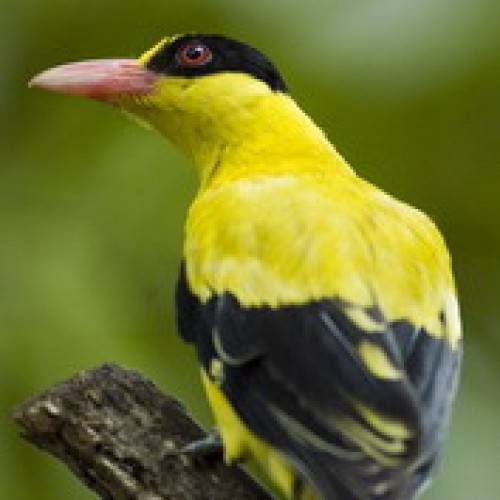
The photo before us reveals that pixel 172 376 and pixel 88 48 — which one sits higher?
pixel 88 48

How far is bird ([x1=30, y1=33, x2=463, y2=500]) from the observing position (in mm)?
4160

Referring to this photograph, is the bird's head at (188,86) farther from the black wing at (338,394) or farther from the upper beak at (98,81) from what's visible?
the black wing at (338,394)

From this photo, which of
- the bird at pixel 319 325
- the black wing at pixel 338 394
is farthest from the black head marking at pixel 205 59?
the black wing at pixel 338 394

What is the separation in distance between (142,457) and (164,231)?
219 centimetres

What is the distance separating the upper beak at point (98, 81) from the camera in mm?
5531

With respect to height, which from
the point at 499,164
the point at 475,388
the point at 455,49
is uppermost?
the point at 455,49

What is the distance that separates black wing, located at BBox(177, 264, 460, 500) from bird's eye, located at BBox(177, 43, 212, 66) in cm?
128

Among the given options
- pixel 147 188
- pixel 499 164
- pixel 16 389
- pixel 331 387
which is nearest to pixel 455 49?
pixel 499 164

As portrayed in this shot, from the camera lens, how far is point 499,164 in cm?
668

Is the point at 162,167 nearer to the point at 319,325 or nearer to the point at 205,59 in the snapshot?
the point at 205,59

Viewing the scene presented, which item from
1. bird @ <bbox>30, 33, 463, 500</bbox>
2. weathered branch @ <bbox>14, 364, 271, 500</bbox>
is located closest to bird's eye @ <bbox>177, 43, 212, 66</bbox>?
bird @ <bbox>30, 33, 463, 500</bbox>

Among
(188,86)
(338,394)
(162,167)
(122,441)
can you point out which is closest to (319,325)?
(338,394)

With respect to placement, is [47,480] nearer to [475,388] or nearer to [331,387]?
[475,388]

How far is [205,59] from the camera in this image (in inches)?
221
